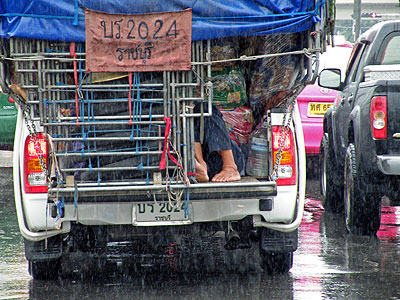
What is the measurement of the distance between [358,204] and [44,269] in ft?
10.9

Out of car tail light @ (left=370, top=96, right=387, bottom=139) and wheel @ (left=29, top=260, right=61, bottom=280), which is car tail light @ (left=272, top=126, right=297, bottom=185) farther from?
wheel @ (left=29, top=260, right=61, bottom=280)

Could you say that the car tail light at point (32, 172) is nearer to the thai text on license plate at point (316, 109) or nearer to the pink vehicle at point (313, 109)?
the pink vehicle at point (313, 109)

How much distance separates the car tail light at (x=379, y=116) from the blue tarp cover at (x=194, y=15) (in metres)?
1.80

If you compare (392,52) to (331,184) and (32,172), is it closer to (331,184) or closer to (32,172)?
(331,184)

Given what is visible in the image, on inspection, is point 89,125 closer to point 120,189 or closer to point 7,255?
point 120,189

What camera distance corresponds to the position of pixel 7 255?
7.70 metres

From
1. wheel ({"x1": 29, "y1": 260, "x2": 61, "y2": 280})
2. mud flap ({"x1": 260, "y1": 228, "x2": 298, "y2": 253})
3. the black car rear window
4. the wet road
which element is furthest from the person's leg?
the black car rear window

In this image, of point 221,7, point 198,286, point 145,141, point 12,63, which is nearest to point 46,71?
point 12,63

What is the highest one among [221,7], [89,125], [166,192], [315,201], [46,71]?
[221,7]

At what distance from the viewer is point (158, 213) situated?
618cm

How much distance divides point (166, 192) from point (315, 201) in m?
5.69

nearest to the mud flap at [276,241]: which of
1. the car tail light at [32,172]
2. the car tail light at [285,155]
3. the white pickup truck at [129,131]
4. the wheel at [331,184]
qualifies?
the white pickup truck at [129,131]

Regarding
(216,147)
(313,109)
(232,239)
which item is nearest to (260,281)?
(232,239)

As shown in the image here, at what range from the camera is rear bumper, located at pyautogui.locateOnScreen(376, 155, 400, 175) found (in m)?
7.54
